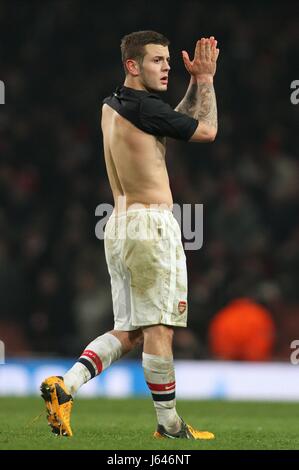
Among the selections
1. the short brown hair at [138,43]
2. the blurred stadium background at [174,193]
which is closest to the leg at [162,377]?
the short brown hair at [138,43]

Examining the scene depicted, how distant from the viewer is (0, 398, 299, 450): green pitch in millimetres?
6039

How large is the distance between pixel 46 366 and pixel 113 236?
5653mm

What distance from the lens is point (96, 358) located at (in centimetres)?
661

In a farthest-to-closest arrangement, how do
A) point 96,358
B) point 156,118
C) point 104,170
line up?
point 104,170, point 96,358, point 156,118

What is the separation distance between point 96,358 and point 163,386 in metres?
0.42

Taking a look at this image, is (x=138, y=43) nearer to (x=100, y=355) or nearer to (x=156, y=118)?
(x=156, y=118)

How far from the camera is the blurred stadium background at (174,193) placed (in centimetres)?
1249

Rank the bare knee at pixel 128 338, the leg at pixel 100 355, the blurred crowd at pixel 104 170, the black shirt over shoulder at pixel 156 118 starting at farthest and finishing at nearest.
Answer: the blurred crowd at pixel 104 170
the bare knee at pixel 128 338
the leg at pixel 100 355
the black shirt over shoulder at pixel 156 118

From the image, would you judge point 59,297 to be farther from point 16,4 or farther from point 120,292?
point 120,292

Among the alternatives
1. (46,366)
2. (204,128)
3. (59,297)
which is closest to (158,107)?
(204,128)

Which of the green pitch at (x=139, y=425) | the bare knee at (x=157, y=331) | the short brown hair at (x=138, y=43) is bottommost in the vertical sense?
the green pitch at (x=139, y=425)

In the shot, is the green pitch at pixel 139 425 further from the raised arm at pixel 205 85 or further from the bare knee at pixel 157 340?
the raised arm at pixel 205 85

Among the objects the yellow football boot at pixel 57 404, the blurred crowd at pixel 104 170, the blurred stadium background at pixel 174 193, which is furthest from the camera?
the blurred crowd at pixel 104 170

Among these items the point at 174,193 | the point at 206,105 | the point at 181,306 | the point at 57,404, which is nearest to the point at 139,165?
the point at 206,105
